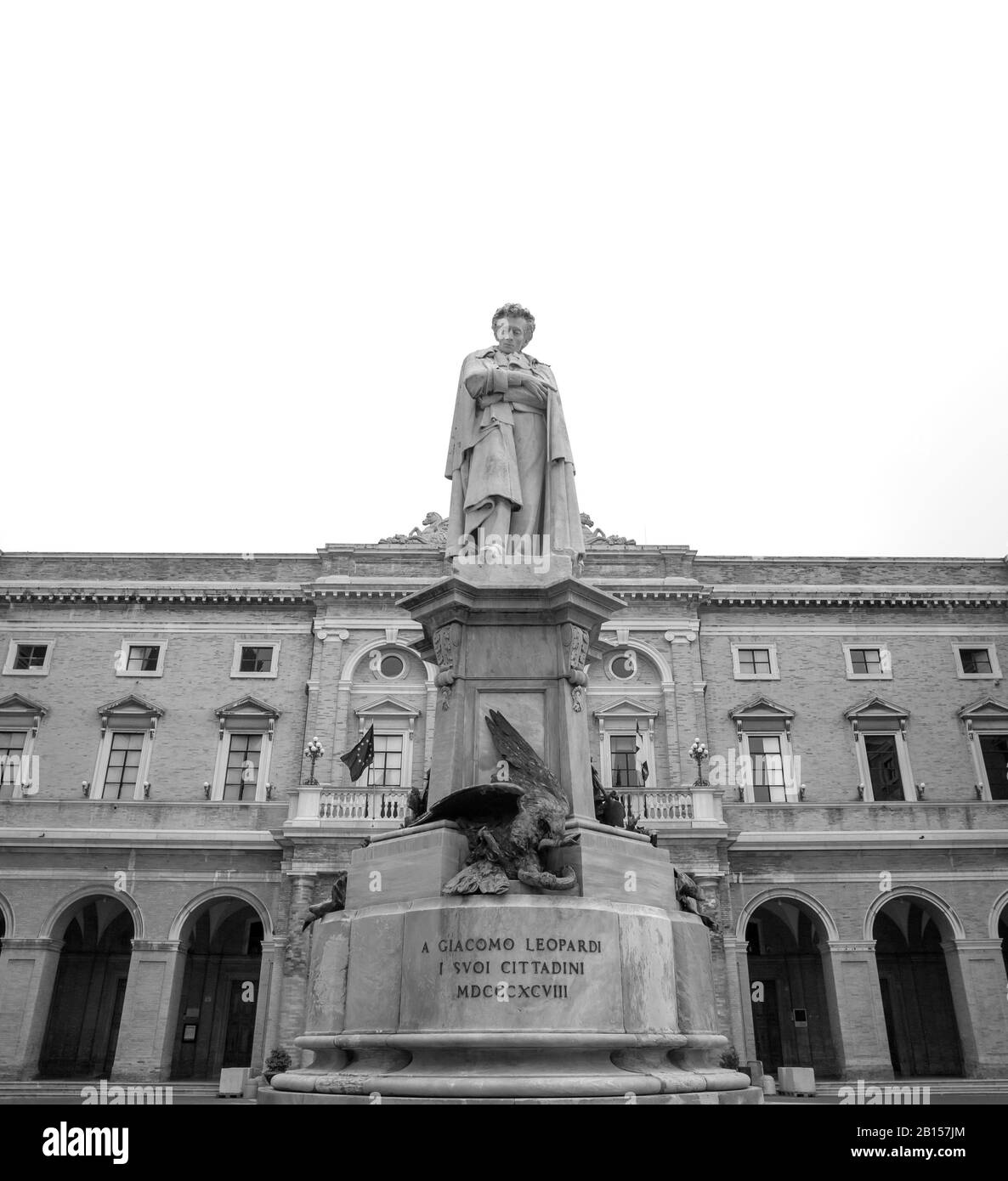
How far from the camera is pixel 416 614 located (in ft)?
27.1

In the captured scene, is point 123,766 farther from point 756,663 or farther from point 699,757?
point 756,663

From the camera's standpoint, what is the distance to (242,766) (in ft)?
104

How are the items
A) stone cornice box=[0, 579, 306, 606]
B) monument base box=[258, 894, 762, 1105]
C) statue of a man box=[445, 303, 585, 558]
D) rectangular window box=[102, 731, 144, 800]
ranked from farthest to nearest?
stone cornice box=[0, 579, 306, 606] < rectangular window box=[102, 731, 144, 800] < statue of a man box=[445, 303, 585, 558] < monument base box=[258, 894, 762, 1105]

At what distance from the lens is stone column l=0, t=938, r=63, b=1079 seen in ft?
86.9

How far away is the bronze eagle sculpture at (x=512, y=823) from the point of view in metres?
6.26

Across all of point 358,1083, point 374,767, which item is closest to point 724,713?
point 374,767

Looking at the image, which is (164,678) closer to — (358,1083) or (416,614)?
(416,614)

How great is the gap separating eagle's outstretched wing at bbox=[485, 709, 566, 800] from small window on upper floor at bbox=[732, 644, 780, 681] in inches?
1049

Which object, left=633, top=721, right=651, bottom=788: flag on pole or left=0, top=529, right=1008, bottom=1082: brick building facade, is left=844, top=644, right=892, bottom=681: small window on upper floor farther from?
left=633, top=721, right=651, bottom=788: flag on pole

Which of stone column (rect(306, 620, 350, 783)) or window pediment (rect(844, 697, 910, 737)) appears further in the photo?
window pediment (rect(844, 697, 910, 737))

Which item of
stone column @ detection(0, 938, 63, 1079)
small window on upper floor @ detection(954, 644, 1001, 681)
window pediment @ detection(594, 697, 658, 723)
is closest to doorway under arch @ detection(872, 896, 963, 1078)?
small window on upper floor @ detection(954, 644, 1001, 681)

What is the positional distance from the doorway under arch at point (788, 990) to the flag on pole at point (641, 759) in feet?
17.9

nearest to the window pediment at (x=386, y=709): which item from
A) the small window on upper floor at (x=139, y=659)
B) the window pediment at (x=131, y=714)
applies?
the window pediment at (x=131, y=714)

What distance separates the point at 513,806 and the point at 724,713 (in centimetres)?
2650
